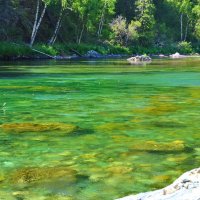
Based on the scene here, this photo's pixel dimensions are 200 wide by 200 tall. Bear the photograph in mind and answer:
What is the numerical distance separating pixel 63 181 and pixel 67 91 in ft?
36.0

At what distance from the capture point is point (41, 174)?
247 inches

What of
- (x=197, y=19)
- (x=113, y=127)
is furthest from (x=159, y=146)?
(x=197, y=19)

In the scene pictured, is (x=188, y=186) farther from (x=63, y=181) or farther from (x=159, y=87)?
(x=159, y=87)

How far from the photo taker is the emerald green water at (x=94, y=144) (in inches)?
231

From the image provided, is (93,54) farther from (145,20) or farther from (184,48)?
(184,48)

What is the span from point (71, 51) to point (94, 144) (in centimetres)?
5594

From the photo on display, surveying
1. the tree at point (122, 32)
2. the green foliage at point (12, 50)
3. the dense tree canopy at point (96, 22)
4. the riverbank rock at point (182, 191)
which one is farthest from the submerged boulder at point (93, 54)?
the riverbank rock at point (182, 191)

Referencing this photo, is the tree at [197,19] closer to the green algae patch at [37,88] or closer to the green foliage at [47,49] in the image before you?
the green foliage at [47,49]

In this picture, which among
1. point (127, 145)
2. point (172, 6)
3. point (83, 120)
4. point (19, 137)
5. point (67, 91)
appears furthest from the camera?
point (172, 6)

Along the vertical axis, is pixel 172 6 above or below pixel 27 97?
above

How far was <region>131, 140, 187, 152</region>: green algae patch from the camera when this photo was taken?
765 cm

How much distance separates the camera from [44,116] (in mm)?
10961

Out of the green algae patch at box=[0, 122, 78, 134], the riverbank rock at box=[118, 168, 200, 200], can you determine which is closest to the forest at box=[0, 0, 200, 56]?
the green algae patch at box=[0, 122, 78, 134]

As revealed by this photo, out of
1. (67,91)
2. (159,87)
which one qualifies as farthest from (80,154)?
(159,87)
